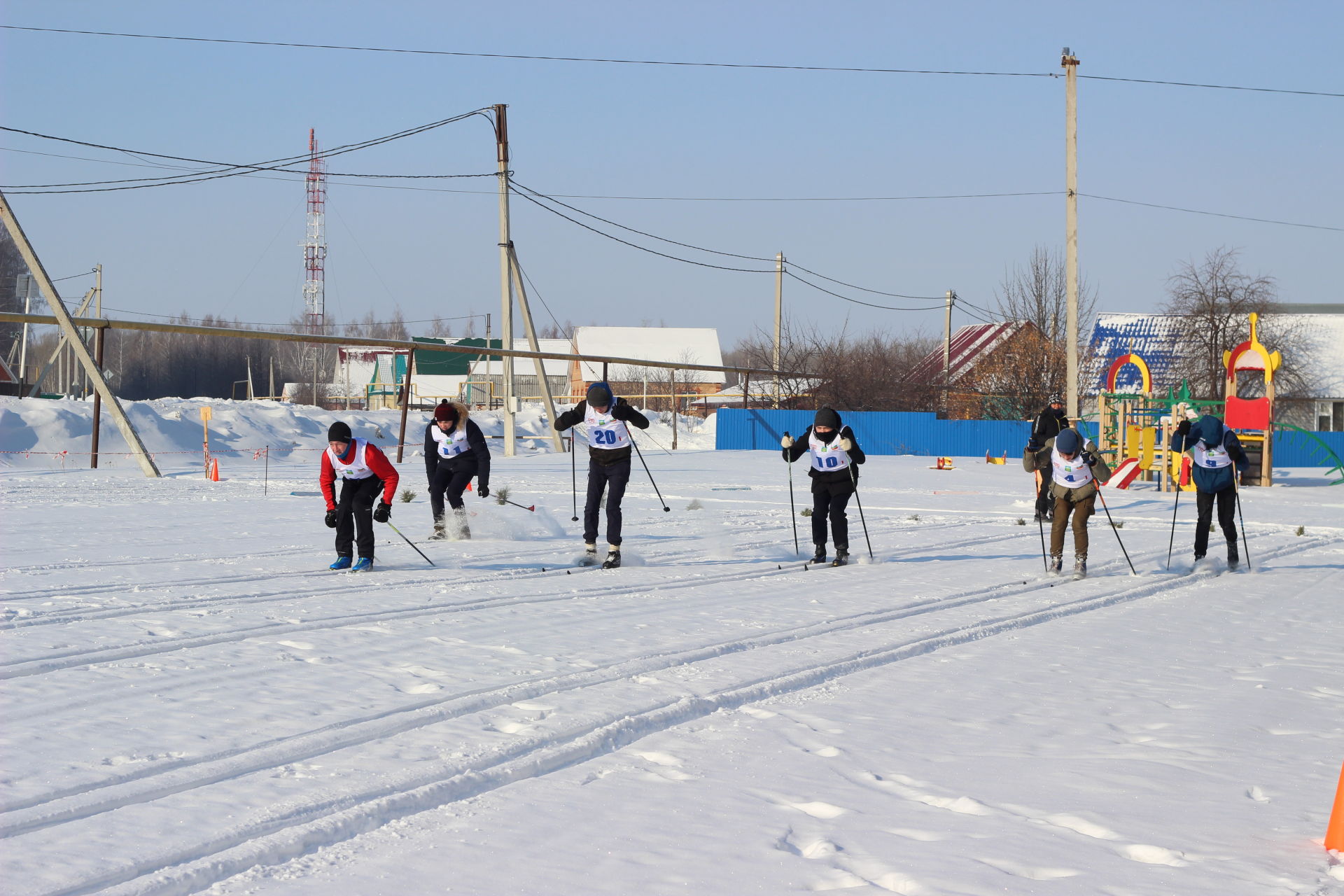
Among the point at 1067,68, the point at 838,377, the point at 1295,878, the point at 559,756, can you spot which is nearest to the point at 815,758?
the point at 559,756

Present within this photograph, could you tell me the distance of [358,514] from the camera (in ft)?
35.5

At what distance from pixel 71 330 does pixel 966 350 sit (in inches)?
1889

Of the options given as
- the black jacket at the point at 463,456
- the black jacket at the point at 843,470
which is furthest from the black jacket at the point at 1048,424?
the black jacket at the point at 463,456

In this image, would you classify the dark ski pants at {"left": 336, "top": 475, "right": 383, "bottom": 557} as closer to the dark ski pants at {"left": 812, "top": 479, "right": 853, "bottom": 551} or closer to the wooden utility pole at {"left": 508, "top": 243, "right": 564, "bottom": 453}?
the dark ski pants at {"left": 812, "top": 479, "right": 853, "bottom": 551}

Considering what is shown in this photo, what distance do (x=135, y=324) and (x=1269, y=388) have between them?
1018 inches

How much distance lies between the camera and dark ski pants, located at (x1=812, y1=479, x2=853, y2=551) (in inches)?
472

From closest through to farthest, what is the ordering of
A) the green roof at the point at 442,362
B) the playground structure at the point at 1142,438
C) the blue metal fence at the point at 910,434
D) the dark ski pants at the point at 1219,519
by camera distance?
the dark ski pants at the point at 1219,519 < the playground structure at the point at 1142,438 < the blue metal fence at the point at 910,434 < the green roof at the point at 442,362

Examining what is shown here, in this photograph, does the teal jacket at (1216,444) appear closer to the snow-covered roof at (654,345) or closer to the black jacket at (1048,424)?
the black jacket at (1048,424)

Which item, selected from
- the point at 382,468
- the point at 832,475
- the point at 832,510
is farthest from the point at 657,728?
the point at 832,510

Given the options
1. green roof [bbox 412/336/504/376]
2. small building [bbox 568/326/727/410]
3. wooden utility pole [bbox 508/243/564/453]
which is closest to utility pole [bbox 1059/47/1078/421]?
wooden utility pole [bbox 508/243/564/453]

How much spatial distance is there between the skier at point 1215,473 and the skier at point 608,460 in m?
5.66

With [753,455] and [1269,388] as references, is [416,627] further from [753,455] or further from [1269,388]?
[753,455]

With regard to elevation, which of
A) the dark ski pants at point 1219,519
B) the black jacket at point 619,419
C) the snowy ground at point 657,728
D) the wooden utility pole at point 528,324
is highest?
the wooden utility pole at point 528,324

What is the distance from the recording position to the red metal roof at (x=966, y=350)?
180 feet
